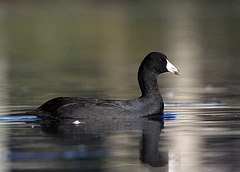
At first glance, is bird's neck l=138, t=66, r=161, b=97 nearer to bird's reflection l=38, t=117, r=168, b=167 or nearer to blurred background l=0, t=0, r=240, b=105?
bird's reflection l=38, t=117, r=168, b=167

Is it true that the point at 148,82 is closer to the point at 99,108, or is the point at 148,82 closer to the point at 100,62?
the point at 99,108

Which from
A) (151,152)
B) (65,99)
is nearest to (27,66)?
(65,99)

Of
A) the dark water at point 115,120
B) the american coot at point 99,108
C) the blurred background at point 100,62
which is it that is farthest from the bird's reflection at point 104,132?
the blurred background at point 100,62

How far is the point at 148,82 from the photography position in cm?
1365

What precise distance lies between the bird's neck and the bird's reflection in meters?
0.80

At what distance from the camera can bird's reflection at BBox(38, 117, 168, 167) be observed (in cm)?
919

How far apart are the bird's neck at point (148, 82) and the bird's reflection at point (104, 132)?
2.64 ft

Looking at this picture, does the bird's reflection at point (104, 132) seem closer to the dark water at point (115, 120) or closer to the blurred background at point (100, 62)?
the dark water at point (115, 120)

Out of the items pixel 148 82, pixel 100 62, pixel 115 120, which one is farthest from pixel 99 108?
pixel 100 62

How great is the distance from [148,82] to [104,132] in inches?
111

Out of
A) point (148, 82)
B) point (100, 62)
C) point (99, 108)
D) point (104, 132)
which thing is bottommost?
point (104, 132)

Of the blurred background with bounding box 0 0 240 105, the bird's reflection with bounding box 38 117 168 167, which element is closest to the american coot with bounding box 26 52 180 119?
the bird's reflection with bounding box 38 117 168 167

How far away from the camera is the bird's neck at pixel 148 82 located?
44.2 ft

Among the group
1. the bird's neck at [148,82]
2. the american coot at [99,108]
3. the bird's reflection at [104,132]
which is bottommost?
the bird's reflection at [104,132]
